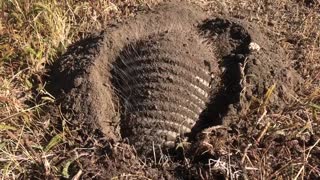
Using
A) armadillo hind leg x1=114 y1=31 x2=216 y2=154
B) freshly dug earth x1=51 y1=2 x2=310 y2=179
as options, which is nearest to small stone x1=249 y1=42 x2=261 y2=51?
freshly dug earth x1=51 y1=2 x2=310 y2=179

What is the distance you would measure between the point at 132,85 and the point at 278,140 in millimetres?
895

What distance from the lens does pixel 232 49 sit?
337cm

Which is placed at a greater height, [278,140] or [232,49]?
[232,49]

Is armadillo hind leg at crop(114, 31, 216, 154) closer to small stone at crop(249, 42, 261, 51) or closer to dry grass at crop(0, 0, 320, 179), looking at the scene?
small stone at crop(249, 42, 261, 51)

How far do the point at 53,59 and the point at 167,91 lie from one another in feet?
2.89

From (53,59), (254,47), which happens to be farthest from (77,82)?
(254,47)

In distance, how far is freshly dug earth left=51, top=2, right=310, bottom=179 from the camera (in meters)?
2.85

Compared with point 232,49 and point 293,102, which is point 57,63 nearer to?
point 232,49

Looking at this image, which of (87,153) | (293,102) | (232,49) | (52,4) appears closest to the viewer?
(87,153)

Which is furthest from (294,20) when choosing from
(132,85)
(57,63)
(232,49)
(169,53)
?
(57,63)

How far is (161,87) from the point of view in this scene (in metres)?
3.08

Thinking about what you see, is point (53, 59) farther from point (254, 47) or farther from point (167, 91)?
point (254, 47)

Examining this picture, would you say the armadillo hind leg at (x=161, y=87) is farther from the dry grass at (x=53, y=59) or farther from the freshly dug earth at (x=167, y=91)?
the dry grass at (x=53, y=59)

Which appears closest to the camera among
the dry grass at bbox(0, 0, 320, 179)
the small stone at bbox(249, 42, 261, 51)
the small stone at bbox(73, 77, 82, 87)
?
the dry grass at bbox(0, 0, 320, 179)
